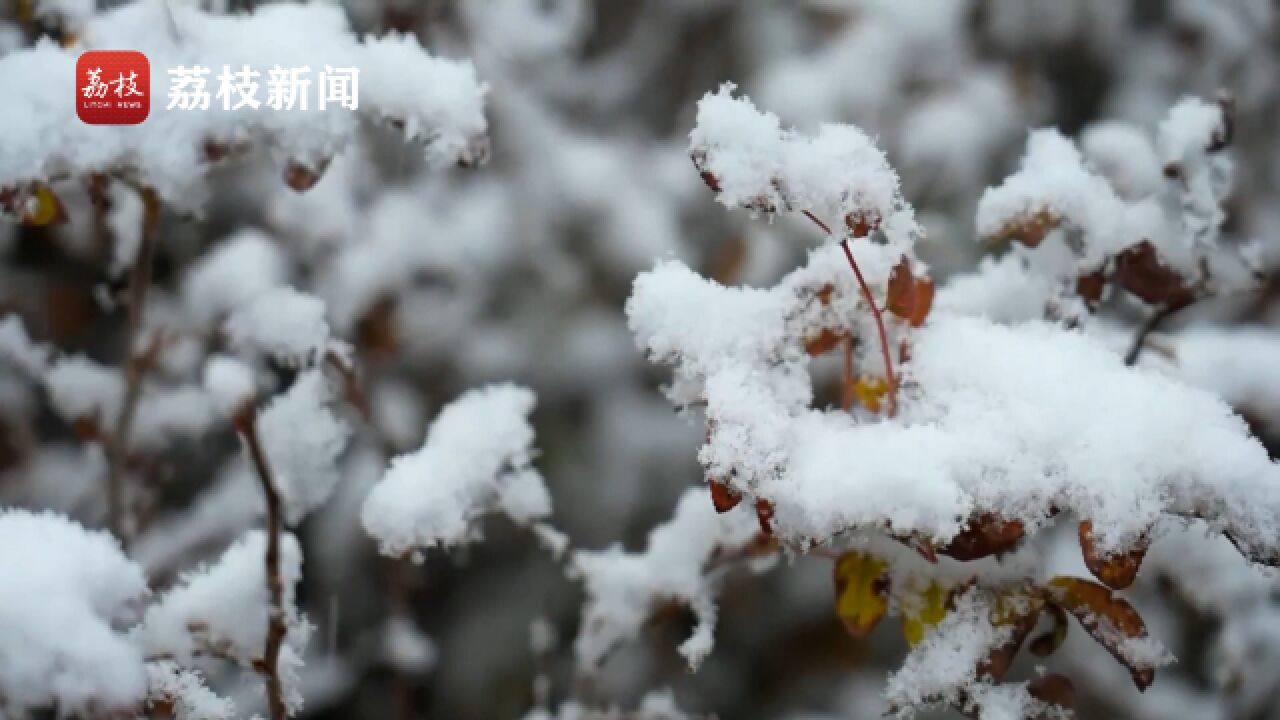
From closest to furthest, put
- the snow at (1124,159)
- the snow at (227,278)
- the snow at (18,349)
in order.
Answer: the snow at (1124,159), the snow at (18,349), the snow at (227,278)

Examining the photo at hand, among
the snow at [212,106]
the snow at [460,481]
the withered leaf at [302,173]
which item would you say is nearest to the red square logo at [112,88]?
the snow at [212,106]

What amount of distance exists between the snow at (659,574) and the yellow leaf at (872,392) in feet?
0.53

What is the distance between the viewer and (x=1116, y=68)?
260 cm

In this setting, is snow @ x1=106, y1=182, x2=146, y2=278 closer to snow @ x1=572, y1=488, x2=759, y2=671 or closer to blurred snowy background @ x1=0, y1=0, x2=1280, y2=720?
blurred snowy background @ x1=0, y1=0, x2=1280, y2=720

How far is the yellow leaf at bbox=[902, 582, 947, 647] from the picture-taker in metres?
0.83

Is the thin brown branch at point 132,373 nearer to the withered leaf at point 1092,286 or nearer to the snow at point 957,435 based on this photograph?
the snow at point 957,435

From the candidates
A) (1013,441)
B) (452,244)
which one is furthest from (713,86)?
(1013,441)

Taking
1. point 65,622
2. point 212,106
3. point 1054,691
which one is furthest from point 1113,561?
point 212,106

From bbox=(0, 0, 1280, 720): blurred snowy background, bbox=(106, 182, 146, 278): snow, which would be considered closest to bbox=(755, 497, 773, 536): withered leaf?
bbox=(0, 0, 1280, 720): blurred snowy background

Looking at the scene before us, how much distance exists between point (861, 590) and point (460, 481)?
1.20 feet

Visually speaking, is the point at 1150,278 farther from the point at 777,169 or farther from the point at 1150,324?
the point at 777,169

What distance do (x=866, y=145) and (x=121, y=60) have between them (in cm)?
70

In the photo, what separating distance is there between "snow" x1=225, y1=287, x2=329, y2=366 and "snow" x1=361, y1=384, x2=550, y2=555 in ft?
0.50

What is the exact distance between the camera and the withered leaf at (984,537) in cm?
71
